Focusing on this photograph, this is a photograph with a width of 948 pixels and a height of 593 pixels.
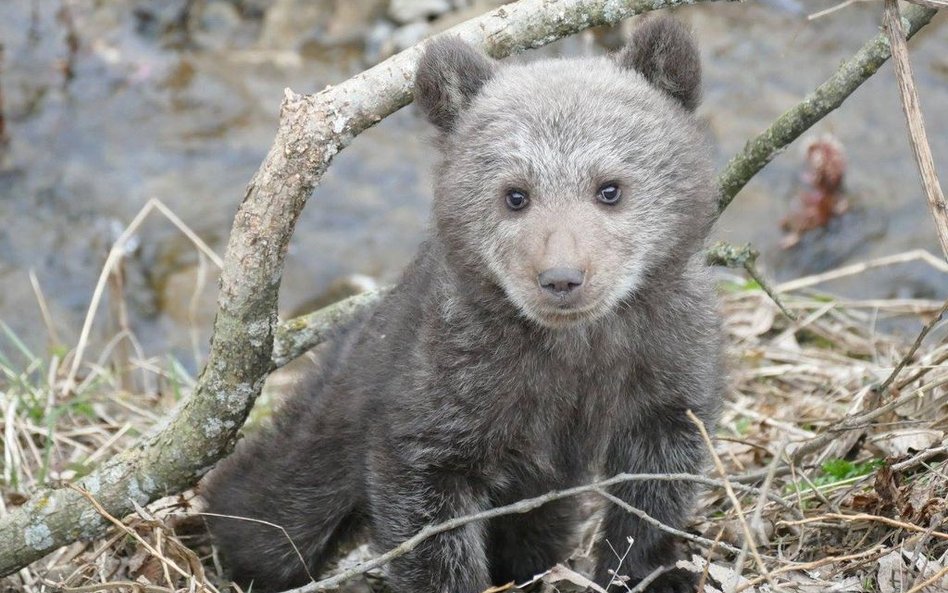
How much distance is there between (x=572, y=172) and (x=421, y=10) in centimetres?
884

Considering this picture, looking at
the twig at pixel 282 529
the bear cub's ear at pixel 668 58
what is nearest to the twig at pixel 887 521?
the bear cub's ear at pixel 668 58

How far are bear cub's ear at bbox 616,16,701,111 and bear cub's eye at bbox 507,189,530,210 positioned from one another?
2.46 feet

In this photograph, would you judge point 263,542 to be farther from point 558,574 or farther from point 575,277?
point 575,277

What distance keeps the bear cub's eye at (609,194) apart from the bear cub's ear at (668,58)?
0.55 metres

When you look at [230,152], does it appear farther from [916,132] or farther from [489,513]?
[916,132]

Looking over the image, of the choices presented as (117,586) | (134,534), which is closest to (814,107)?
(134,534)

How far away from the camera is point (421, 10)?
1302cm

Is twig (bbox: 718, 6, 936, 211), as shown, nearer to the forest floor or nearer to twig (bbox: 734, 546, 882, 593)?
the forest floor

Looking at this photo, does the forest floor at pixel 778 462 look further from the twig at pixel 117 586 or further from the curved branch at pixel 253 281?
the curved branch at pixel 253 281

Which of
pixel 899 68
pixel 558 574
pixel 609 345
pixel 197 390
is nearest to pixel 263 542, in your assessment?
pixel 197 390

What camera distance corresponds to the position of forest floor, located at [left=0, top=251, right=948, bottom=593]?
183 inches

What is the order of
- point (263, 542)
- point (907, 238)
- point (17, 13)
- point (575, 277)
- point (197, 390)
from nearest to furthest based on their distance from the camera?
point (575, 277) < point (197, 390) < point (263, 542) < point (907, 238) < point (17, 13)

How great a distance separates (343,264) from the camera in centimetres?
1116

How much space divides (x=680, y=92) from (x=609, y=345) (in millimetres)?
1038
